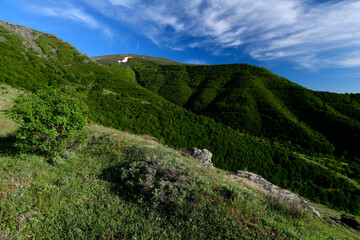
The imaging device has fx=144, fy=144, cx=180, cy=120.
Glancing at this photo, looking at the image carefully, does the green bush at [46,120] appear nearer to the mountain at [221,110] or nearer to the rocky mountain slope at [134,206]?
the rocky mountain slope at [134,206]

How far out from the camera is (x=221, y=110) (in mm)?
57656

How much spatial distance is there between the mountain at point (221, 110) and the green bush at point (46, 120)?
5.00 ft

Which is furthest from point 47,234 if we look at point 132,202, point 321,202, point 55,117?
point 321,202

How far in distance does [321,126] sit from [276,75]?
35546 mm

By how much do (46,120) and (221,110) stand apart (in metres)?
55.8

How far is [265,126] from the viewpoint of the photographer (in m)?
48.3

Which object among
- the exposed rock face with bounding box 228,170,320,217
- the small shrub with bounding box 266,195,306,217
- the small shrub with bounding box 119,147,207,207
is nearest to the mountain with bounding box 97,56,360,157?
the exposed rock face with bounding box 228,170,320,217

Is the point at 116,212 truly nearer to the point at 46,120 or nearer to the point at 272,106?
the point at 46,120

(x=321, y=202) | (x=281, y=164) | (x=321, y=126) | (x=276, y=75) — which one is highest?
(x=276, y=75)

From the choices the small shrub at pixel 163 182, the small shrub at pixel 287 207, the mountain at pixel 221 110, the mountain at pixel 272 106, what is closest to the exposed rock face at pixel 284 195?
the small shrub at pixel 287 207

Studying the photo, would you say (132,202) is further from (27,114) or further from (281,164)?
(281,164)

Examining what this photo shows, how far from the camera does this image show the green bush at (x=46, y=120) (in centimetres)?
647

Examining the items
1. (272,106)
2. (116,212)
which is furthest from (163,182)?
(272,106)

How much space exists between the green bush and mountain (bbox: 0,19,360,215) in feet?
5.00
